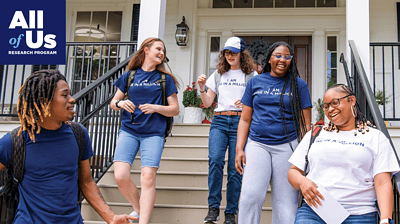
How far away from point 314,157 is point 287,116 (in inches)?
18.3

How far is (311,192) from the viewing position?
2098 mm

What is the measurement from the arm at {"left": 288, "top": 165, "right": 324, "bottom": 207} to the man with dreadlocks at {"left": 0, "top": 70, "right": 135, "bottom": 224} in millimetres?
1013

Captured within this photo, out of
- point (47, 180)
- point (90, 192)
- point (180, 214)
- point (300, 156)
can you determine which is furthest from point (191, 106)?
point (47, 180)

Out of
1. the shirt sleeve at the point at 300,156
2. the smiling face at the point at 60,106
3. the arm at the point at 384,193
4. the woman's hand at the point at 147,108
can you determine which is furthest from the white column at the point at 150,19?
the arm at the point at 384,193

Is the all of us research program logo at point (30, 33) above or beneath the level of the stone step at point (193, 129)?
above

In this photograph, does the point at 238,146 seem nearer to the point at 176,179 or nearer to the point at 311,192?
the point at 311,192

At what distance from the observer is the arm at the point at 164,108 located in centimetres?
294

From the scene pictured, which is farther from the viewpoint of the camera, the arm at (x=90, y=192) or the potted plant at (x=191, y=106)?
the potted plant at (x=191, y=106)

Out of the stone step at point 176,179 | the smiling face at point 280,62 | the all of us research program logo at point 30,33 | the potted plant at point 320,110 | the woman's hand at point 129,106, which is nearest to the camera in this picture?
the smiling face at point 280,62

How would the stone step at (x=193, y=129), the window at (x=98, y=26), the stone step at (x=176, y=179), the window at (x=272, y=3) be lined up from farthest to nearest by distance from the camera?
1. the window at (x=98, y=26)
2. the window at (x=272, y=3)
3. the stone step at (x=193, y=129)
4. the stone step at (x=176, y=179)

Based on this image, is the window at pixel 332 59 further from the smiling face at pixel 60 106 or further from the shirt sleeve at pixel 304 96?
the smiling face at pixel 60 106

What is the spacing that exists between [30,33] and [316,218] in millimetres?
5178

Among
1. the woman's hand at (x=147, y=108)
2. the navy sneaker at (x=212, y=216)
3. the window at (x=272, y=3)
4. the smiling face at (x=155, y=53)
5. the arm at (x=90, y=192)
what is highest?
the window at (x=272, y=3)

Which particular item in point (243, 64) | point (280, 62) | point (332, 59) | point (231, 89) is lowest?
point (231, 89)
